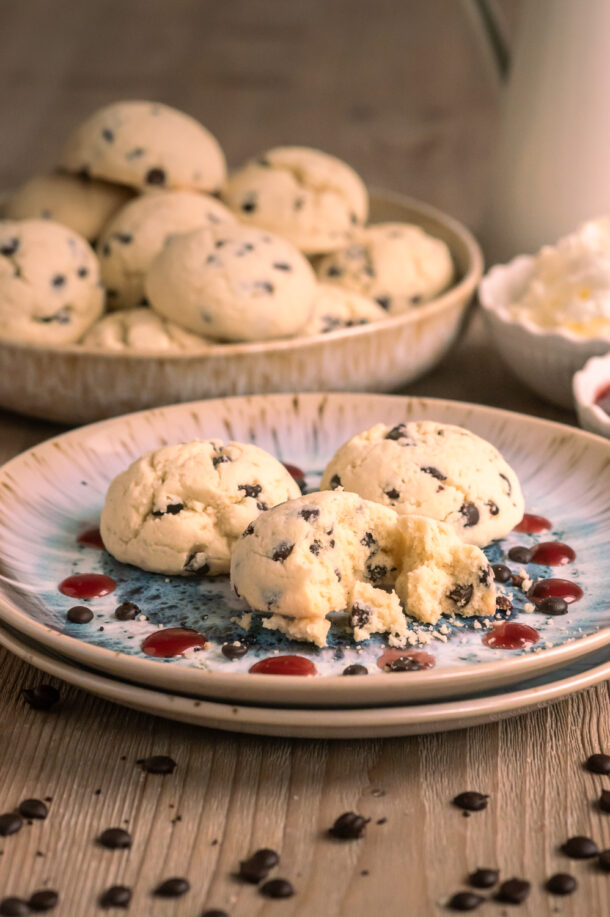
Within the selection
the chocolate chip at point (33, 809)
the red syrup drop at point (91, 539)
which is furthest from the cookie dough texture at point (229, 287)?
the chocolate chip at point (33, 809)

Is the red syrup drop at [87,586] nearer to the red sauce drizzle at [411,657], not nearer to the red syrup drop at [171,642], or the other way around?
the red syrup drop at [171,642]

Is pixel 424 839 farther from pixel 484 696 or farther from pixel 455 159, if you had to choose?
pixel 455 159

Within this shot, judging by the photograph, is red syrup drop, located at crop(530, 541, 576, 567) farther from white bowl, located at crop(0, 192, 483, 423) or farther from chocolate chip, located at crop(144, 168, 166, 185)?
chocolate chip, located at crop(144, 168, 166, 185)

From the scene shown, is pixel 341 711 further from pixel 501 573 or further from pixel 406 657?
pixel 501 573

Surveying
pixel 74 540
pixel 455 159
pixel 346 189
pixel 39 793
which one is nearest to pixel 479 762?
pixel 39 793

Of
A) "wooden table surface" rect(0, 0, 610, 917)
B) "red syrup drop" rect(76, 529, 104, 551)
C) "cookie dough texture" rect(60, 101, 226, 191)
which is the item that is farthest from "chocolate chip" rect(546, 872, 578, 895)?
"cookie dough texture" rect(60, 101, 226, 191)

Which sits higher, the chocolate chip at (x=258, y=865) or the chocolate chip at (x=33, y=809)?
the chocolate chip at (x=258, y=865)
